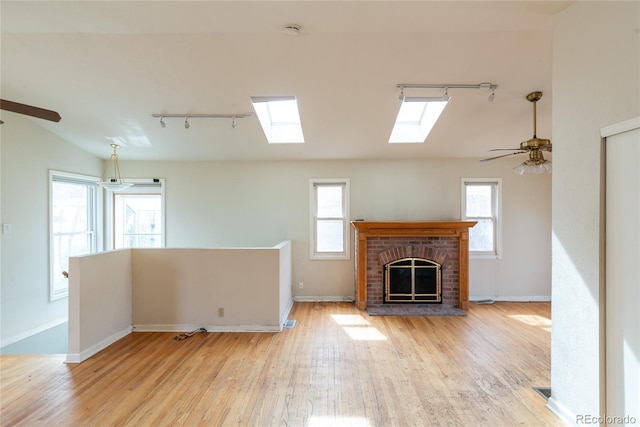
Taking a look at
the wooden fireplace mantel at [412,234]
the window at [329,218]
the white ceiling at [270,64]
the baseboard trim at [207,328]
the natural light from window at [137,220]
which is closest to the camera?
the white ceiling at [270,64]

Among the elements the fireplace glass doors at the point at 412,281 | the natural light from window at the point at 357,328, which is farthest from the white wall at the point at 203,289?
the fireplace glass doors at the point at 412,281

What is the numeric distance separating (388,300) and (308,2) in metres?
4.17

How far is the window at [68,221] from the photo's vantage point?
169 inches

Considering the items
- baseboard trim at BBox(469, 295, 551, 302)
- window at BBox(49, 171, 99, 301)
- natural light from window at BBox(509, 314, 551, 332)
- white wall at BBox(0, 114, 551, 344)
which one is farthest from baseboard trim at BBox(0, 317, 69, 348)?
natural light from window at BBox(509, 314, 551, 332)

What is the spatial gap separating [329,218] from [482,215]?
2699mm

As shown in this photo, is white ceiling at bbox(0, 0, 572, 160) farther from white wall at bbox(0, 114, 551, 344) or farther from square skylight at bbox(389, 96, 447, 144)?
white wall at bbox(0, 114, 551, 344)

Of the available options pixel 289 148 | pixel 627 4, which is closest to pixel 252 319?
pixel 289 148

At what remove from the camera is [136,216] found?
5.30m

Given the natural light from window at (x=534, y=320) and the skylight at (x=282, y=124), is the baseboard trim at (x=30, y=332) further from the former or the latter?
the natural light from window at (x=534, y=320)

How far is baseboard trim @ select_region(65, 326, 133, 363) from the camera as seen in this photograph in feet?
9.90

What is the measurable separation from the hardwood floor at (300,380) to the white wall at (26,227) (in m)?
0.87

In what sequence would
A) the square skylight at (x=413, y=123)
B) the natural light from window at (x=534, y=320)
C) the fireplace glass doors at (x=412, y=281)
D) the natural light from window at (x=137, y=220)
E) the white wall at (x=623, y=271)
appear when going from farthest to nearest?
1. the natural light from window at (x=137, y=220)
2. the fireplace glass doors at (x=412, y=281)
3. the square skylight at (x=413, y=123)
4. the natural light from window at (x=534, y=320)
5. the white wall at (x=623, y=271)

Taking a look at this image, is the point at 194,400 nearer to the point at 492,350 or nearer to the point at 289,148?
the point at 492,350

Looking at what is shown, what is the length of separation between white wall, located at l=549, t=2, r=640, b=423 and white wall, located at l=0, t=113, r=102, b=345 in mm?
5747
